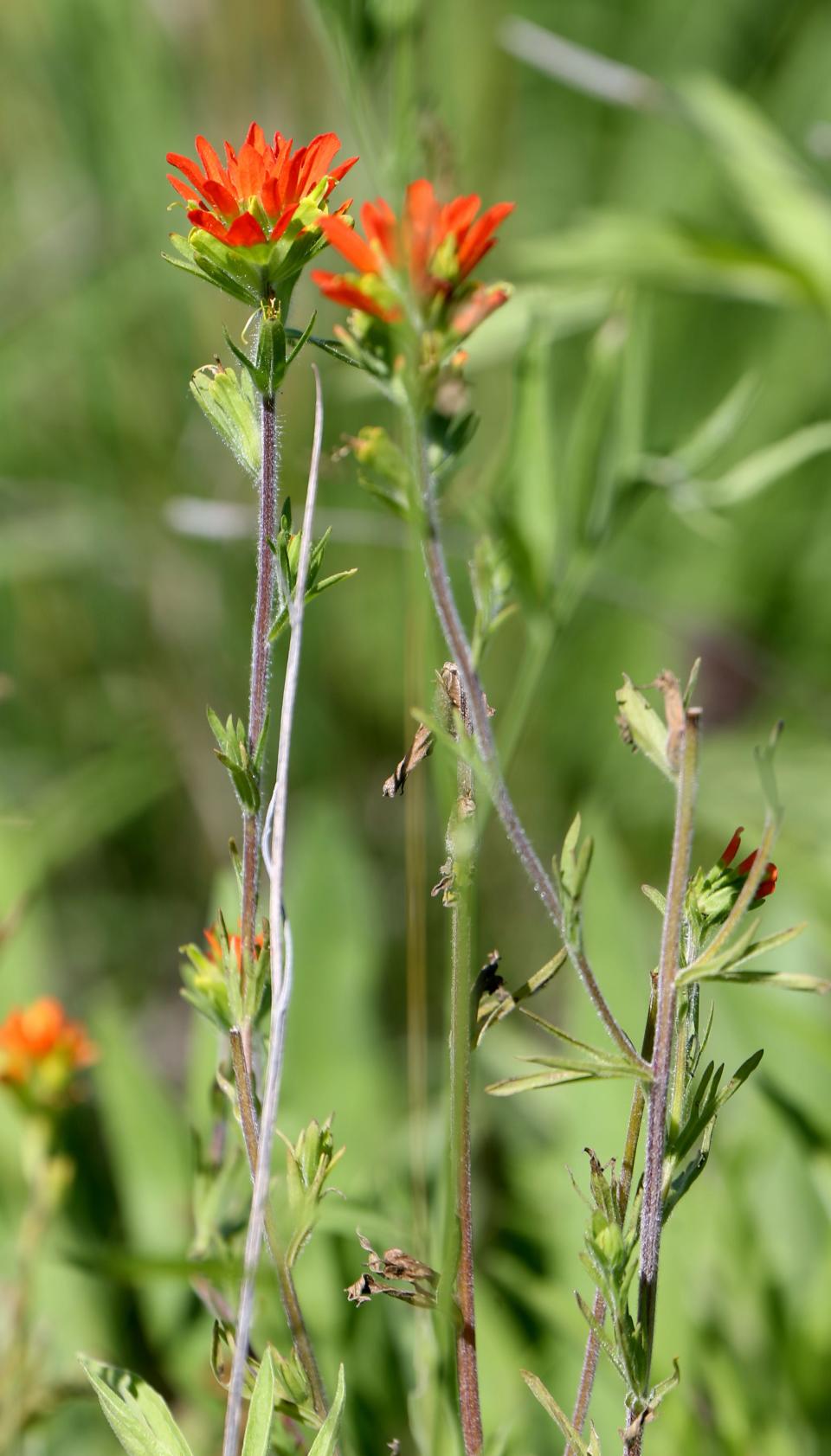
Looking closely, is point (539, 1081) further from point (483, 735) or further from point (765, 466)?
point (765, 466)

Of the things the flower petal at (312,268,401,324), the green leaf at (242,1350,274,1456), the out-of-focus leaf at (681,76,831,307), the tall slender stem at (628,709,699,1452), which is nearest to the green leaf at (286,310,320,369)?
the flower petal at (312,268,401,324)

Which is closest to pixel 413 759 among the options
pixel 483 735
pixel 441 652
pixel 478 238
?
pixel 483 735

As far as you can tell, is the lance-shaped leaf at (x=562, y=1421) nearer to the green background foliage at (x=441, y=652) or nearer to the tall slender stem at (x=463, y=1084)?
the tall slender stem at (x=463, y=1084)

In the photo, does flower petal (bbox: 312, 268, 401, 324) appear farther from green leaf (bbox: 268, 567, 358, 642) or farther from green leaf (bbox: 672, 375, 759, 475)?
green leaf (bbox: 672, 375, 759, 475)

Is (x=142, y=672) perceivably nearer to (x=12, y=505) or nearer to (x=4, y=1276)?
(x=12, y=505)

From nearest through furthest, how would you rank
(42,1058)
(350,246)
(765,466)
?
(350,246) < (42,1058) < (765,466)

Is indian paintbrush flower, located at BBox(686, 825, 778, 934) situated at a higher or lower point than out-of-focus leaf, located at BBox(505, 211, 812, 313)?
lower

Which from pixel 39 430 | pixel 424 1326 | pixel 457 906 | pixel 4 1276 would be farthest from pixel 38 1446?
pixel 39 430
